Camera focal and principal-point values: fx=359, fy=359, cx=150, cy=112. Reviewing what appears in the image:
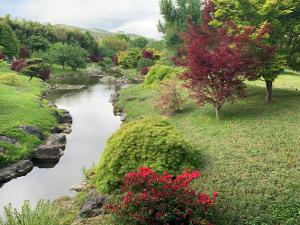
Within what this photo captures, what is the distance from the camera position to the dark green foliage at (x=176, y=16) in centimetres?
5826

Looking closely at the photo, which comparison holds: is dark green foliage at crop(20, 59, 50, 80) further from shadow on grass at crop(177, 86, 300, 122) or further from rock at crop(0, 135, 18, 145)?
shadow on grass at crop(177, 86, 300, 122)

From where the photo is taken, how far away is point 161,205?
339 inches

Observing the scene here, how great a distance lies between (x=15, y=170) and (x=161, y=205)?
37.9 ft

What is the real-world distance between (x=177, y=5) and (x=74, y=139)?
134 feet

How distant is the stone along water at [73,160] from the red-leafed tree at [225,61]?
24.2 ft

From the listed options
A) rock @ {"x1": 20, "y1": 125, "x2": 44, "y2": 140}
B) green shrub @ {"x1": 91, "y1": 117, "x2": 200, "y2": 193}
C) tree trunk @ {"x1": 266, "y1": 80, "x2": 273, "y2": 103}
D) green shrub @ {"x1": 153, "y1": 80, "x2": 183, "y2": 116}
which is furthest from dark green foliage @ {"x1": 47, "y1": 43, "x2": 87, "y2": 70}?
green shrub @ {"x1": 91, "y1": 117, "x2": 200, "y2": 193}

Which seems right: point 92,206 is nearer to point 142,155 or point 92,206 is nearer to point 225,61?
point 142,155

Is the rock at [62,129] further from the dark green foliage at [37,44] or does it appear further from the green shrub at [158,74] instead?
the dark green foliage at [37,44]

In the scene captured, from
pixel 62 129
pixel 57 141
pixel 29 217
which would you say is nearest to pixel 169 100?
pixel 57 141

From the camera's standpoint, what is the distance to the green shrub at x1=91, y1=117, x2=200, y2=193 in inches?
474

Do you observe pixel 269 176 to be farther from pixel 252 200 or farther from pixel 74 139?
pixel 74 139

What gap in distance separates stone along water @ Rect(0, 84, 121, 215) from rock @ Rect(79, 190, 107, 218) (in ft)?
12.8

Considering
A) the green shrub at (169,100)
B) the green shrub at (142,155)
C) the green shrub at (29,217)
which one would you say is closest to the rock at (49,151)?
the green shrub at (169,100)

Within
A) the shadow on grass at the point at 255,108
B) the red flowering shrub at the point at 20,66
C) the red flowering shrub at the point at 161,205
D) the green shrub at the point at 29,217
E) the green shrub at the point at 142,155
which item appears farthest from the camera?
the red flowering shrub at the point at 20,66
